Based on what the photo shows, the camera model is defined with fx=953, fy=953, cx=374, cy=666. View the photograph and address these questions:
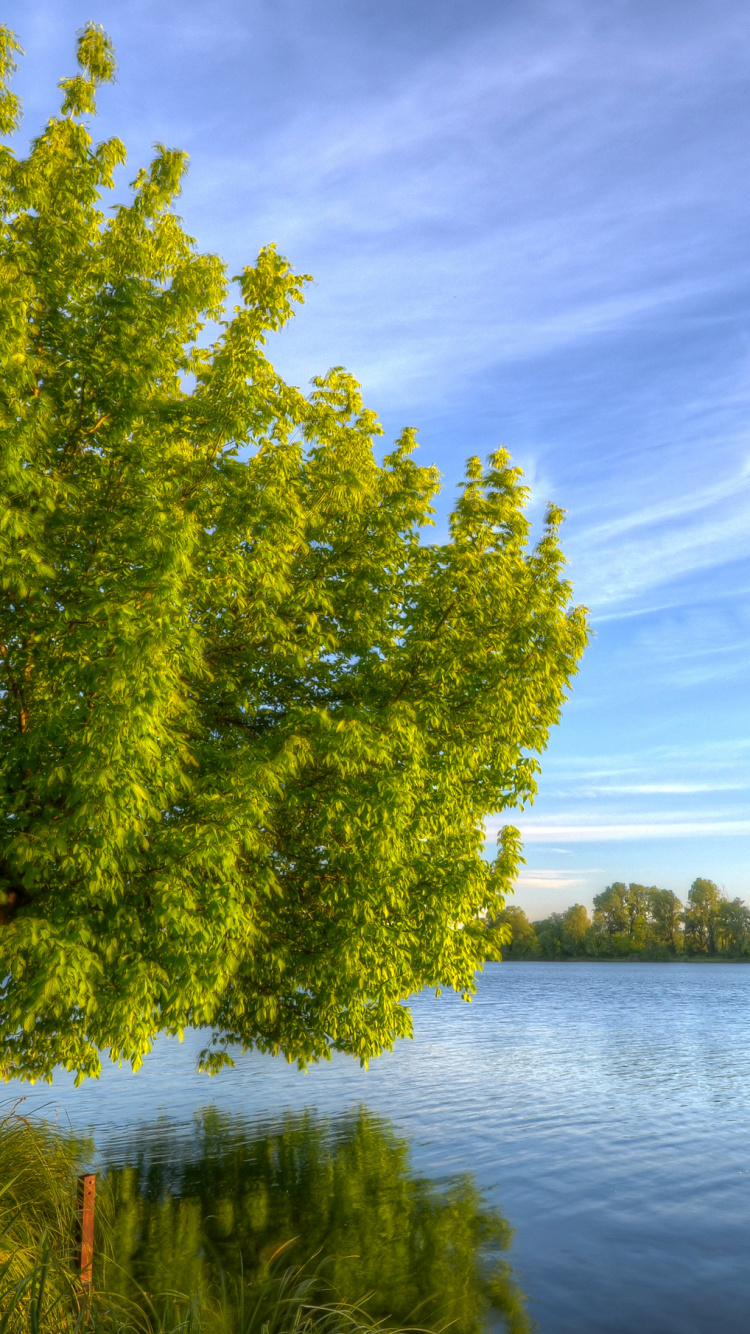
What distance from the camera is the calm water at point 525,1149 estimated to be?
47.4 feet

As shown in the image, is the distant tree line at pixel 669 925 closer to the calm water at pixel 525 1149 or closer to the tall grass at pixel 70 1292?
the calm water at pixel 525 1149

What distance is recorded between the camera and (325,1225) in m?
16.3

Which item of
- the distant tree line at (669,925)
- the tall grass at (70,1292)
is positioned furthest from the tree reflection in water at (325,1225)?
the distant tree line at (669,925)

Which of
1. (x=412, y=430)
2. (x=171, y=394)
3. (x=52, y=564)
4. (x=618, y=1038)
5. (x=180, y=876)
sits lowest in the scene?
(x=618, y=1038)

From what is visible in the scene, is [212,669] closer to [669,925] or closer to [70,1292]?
[70,1292]

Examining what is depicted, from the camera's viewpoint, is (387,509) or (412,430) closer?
(387,509)

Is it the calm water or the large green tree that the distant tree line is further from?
the large green tree

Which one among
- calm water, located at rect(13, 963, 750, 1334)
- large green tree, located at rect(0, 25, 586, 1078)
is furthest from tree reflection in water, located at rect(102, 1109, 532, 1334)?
large green tree, located at rect(0, 25, 586, 1078)

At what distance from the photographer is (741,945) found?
181m

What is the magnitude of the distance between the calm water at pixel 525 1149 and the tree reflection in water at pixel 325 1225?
11 cm

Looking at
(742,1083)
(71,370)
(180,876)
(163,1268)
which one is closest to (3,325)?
(71,370)

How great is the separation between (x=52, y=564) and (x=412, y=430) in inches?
349

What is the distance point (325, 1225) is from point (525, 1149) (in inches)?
351

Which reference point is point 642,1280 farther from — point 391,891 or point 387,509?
point 387,509
